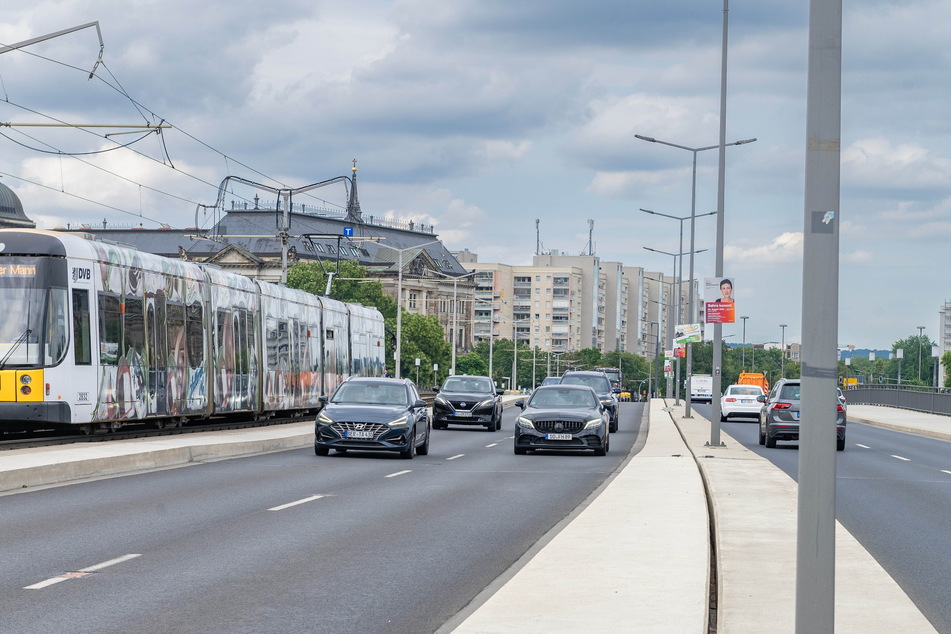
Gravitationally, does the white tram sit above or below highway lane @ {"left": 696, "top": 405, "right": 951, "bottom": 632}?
above

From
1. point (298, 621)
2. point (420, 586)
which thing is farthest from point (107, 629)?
point (420, 586)

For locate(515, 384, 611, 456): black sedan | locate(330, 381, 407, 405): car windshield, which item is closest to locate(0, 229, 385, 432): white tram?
locate(330, 381, 407, 405): car windshield

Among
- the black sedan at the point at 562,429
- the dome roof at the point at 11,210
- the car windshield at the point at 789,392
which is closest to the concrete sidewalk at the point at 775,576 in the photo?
the black sedan at the point at 562,429

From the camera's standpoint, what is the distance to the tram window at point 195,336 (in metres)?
30.7

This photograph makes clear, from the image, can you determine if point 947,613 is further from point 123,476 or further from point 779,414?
point 779,414

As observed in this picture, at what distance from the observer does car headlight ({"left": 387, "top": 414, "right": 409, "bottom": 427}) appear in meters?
25.2

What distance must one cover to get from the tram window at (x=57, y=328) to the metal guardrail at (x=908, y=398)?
159 feet

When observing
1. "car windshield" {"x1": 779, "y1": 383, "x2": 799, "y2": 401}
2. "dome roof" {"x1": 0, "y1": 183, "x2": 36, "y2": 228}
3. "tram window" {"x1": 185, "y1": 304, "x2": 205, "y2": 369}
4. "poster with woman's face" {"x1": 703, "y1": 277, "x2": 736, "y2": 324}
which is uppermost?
"dome roof" {"x1": 0, "y1": 183, "x2": 36, "y2": 228}

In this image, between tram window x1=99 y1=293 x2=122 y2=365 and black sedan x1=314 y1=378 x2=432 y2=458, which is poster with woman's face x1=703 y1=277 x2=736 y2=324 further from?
tram window x1=99 y1=293 x2=122 y2=365

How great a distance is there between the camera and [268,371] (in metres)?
37.2

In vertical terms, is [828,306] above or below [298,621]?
above

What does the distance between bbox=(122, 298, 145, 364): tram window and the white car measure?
31.4m

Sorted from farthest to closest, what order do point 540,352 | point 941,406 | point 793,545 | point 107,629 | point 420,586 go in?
point 540,352
point 941,406
point 793,545
point 420,586
point 107,629

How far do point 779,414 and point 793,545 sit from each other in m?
20.8
